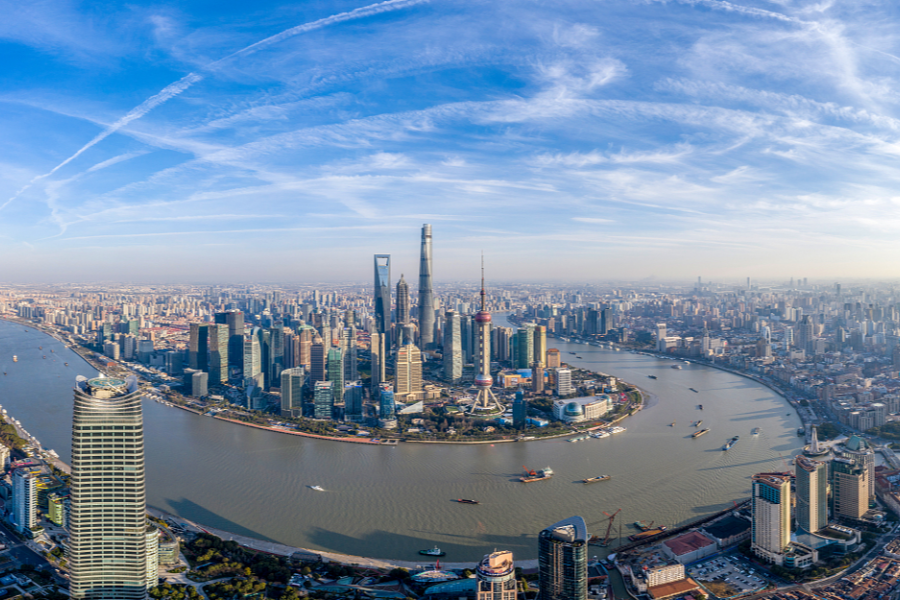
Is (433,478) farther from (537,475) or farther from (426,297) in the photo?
(426,297)

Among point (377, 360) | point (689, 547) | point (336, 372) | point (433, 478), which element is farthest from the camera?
point (377, 360)

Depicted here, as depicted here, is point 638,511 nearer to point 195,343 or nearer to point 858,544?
point 858,544

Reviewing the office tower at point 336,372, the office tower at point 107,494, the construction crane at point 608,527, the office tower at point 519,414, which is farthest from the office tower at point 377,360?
the office tower at point 107,494

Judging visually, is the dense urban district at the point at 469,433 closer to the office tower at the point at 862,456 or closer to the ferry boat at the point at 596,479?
the office tower at the point at 862,456

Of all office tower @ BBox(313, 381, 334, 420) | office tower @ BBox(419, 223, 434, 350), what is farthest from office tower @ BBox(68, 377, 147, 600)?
office tower @ BBox(419, 223, 434, 350)

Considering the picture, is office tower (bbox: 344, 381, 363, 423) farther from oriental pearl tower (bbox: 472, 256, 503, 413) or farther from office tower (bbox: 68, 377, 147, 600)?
office tower (bbox: 68, 377, 147, 600)

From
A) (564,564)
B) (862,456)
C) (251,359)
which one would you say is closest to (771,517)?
(862,456)

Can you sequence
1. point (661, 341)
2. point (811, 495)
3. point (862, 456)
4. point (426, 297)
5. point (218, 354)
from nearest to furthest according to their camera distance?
1. point (811, 495)
2. point (862, 456)
3. point (218, 354)
4. point (426, 297)
5. point (661, 341)
